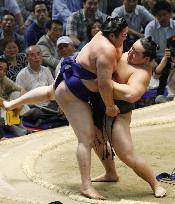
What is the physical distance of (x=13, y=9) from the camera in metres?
7.43

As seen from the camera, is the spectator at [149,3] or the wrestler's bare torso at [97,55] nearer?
the wrestler's bare torso at [97,55]

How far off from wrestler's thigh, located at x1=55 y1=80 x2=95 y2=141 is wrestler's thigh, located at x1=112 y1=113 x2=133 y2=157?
14 cm

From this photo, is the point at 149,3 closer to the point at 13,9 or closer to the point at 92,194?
the point at 13,9

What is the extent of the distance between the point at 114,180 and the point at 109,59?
2.95ft

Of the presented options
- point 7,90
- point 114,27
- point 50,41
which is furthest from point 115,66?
point 50,41

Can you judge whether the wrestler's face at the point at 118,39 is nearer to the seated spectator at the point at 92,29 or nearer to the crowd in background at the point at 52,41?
the crowd in background at the point at 52,41

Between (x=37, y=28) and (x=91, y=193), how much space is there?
389 cm

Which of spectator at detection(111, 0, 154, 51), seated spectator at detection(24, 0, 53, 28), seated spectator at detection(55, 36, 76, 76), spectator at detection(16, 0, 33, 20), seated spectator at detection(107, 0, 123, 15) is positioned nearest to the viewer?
seated spectator at detection(55, 36, 76, 76)

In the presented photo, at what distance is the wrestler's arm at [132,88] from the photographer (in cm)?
356

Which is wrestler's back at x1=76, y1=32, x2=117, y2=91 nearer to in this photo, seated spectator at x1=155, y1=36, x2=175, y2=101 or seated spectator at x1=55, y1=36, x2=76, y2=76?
seated spectator at x1=155, y1=36, x2=175, y2=101

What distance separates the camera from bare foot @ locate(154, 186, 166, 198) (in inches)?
143

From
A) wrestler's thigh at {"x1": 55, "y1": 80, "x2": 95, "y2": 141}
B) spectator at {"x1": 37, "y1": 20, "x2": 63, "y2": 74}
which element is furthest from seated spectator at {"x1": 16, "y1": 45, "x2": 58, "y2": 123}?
wrestler's thigh at {"x1": 55, "y1": 80, "x2": 95, "y2": 141}

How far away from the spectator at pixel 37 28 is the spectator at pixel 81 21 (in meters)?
0.29

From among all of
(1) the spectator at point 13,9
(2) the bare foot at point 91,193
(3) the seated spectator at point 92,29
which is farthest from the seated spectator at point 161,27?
→ (2) the bare foot at point 91,193
